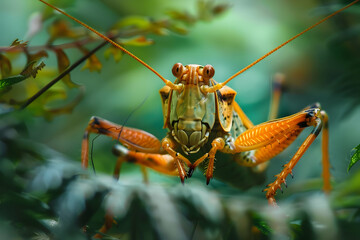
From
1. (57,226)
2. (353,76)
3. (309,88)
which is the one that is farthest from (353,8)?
(57,226)

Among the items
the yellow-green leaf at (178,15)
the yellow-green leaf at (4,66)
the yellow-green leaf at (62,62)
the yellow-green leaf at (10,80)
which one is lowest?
the yellow-green leaf at (10,80)

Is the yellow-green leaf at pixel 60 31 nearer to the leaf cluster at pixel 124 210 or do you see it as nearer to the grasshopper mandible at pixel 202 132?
the grasshopper mandible at pixel 202 132

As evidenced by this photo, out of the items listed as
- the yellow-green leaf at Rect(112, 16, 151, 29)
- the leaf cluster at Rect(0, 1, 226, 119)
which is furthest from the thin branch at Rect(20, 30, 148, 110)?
the yellow-green leaf at Rect(112, 16, 151, 29)

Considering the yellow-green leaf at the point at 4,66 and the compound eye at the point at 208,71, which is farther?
the compound eye at the point at 208,71

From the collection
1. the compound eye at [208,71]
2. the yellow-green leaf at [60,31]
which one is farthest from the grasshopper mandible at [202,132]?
the yellow-green leaf at [60,31]

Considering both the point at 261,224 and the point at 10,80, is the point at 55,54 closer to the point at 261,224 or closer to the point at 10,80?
the point at 10,80

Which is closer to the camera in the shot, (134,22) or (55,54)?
(55,54)

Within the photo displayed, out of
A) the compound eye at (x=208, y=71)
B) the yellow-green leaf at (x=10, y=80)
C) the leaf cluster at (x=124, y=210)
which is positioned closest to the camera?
the leaf cluster at (x=124, y=210)

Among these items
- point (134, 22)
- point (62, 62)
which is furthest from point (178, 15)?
point (62, 62)
